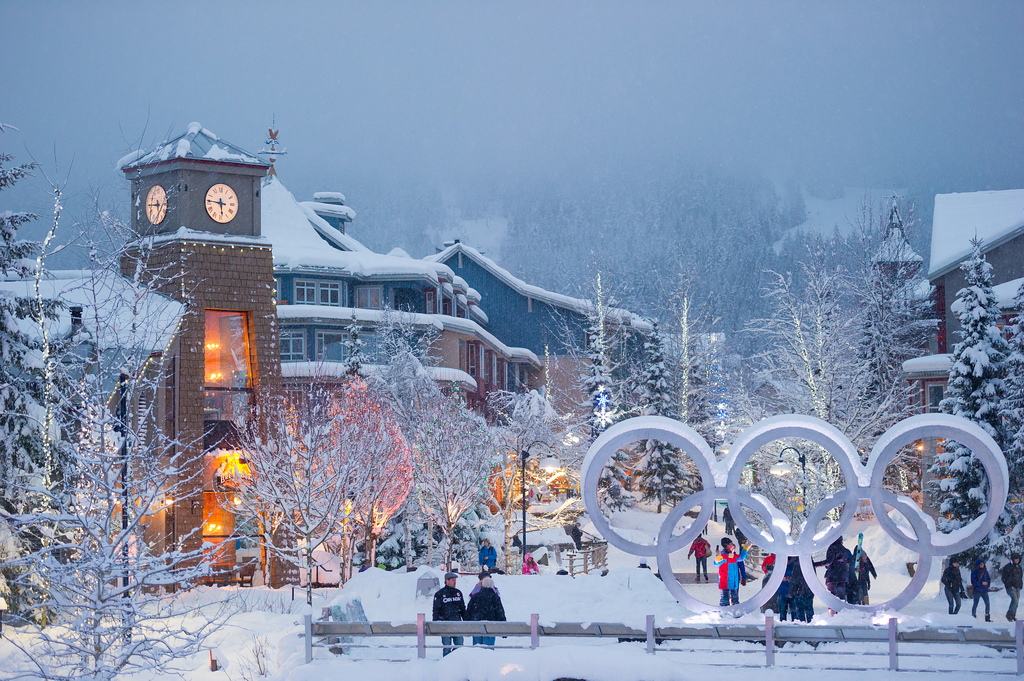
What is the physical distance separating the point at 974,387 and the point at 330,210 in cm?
3921

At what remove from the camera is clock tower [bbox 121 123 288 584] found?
2658cm

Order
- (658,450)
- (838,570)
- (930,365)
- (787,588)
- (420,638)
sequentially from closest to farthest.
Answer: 1. (420,638)
2. (787,588)
3. (838,570)
4. (930,365)
5. (658,450)

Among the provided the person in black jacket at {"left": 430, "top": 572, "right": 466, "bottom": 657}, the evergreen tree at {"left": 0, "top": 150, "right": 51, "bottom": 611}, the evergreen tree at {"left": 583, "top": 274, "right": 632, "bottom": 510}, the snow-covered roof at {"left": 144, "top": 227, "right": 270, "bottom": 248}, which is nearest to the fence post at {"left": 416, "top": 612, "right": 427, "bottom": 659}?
the person in black jacket at {"left": 430, "top": 572, "right": 466, "bottom": 657}

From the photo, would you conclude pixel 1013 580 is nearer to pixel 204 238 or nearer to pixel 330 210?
pixel 204 238

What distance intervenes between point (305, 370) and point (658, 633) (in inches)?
1158

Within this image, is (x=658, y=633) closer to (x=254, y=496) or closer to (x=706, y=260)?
(x=254, y=496)

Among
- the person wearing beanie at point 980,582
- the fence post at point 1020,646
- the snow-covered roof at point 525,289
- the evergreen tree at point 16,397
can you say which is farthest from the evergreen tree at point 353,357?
the fence post at point 1020,646

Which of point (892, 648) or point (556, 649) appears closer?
point (556, 649)

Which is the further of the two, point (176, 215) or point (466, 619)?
point (176, 215)

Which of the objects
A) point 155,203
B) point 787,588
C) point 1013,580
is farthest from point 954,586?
point 155,203

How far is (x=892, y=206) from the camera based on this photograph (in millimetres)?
51969

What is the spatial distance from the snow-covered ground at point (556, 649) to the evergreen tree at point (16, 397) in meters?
2.20

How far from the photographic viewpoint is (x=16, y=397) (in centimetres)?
1834

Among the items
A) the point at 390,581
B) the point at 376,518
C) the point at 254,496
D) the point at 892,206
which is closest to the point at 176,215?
the point at 254,496
